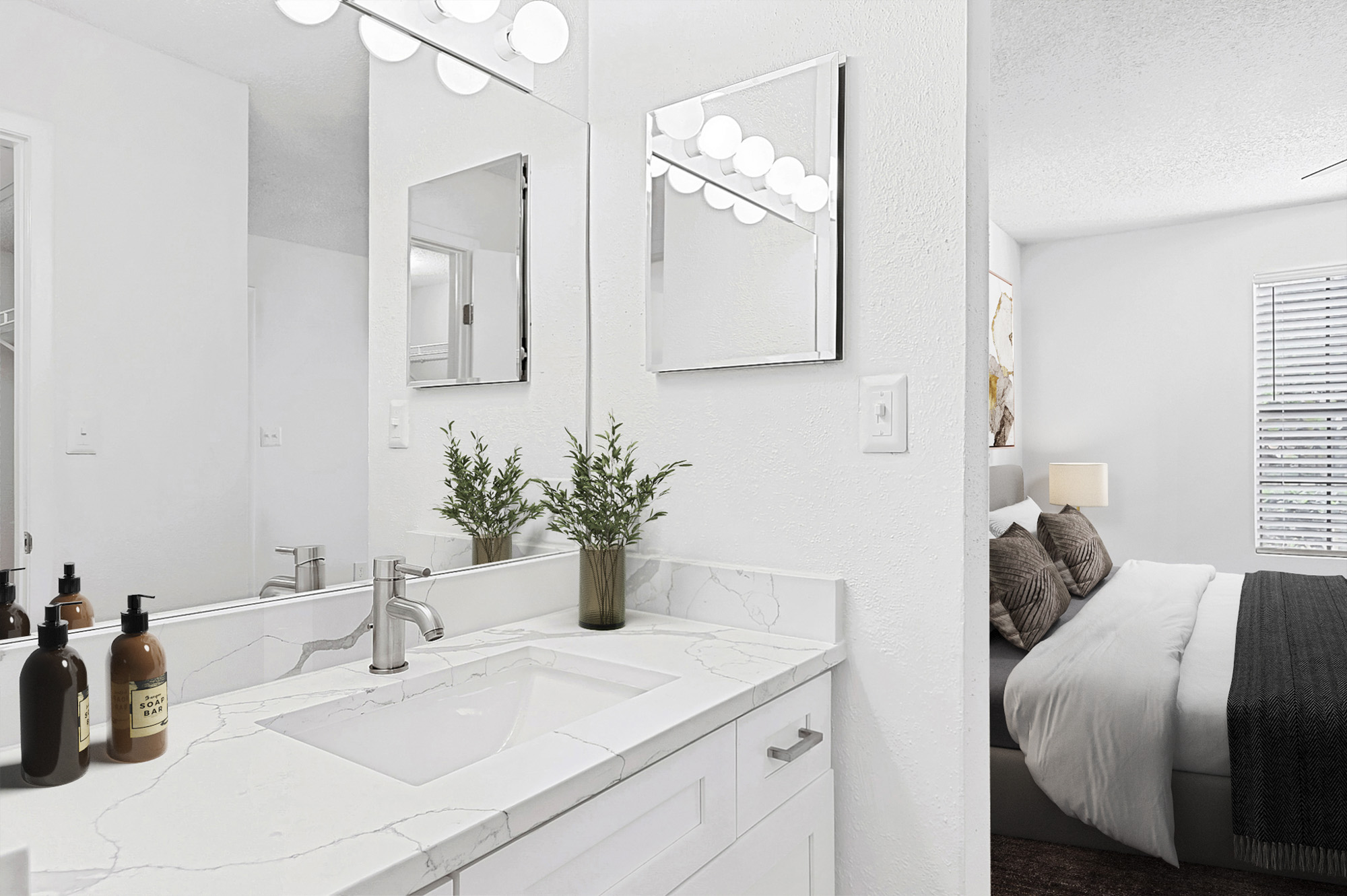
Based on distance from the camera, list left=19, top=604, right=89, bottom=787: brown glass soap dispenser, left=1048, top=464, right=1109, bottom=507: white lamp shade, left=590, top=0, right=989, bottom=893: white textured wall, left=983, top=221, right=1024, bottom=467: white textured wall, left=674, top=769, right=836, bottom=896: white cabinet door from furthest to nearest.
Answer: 1. left=983, top=221, right=1024, bottom=467: white textured wall
2. left=1048, top=464, right=1109, bottom=507: white lamp shade
3. left=590, top=0, right=989, bottom=893: white textured wall
4. left=674, top=769, right=836, bottom=896: white cabinet door
5. left=19, top=604, right=89, bottom=787: brown glass soap dispenser

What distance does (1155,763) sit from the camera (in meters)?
2.03

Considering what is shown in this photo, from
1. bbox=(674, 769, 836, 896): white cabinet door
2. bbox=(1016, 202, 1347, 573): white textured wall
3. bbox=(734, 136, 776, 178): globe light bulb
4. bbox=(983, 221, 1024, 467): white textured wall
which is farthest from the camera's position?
bbox=(983, 221, 1024, 467): white textured wall

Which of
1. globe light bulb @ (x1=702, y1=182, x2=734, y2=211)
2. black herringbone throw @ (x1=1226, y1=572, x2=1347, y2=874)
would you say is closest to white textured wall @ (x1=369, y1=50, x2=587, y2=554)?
globe light bulb @ (x1=702, y1=182, x2=734, y2=211)

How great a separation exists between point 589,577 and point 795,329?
A: 604mm

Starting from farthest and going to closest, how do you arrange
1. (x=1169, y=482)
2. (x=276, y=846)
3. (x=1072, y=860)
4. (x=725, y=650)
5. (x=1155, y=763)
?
(x=1169, y=482) < (x=1072, y=860) < (x=1155, y=763) < (x=725, y=650) < (x=276, y=846)

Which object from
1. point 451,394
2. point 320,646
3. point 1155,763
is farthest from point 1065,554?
point 320,646

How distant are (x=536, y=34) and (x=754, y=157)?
0.52m

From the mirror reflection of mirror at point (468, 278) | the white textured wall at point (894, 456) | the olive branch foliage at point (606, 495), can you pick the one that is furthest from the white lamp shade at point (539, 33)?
the olive branch foliage at point (606, 495)

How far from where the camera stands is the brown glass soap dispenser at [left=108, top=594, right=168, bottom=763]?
0.84m

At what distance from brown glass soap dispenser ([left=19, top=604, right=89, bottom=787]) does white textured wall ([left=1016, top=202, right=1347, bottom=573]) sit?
519 centimetres

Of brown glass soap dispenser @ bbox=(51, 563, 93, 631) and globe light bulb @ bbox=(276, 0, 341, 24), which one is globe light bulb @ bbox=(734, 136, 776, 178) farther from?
brown glass soap dispenser @ bbox=(51, 563, 93, 631)

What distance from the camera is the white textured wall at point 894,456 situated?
126cm

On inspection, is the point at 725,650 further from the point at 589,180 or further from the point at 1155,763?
the point at 1155,763

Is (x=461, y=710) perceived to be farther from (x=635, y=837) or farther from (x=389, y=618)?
(x=635, y=837)
